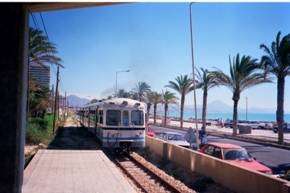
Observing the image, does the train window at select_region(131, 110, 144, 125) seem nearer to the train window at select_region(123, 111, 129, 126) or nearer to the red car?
the train window at select_region(123, 111, 129, 126)

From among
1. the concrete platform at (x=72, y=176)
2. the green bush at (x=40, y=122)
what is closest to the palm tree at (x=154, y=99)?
the green bush at (x=40, y=122)

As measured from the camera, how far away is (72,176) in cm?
1416

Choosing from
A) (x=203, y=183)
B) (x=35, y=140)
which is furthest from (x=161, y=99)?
(x=203, y=183)

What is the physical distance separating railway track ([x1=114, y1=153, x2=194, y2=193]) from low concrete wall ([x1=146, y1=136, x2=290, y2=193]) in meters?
1.31

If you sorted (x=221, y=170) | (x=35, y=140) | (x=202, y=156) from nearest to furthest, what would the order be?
1. (x=221, y=170)
2. (x=202, y=156)
3. (x=35, y=140)

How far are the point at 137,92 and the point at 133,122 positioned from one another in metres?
69.1

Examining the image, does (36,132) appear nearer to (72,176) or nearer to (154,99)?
(72,176)

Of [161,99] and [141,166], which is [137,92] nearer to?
[161,99]

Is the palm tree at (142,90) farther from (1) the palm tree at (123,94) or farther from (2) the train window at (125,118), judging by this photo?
(2) the train window at (125,118)

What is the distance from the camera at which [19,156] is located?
27.0 feet

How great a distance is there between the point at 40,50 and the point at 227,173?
62.9 ft

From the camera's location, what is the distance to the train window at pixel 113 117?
2405 cm

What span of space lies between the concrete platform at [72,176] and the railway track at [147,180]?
0.98 m

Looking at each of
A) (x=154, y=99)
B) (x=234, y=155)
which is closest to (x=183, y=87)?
(x=154, y=99)
